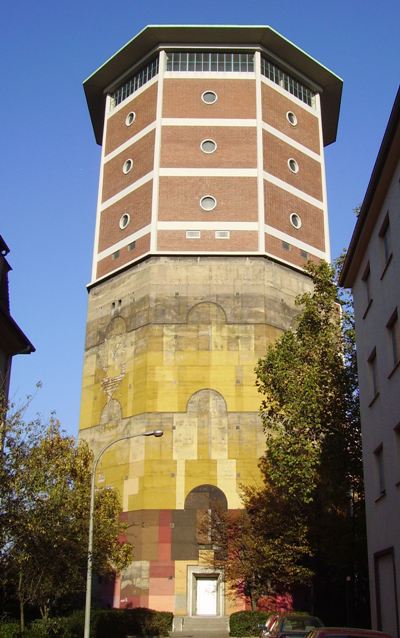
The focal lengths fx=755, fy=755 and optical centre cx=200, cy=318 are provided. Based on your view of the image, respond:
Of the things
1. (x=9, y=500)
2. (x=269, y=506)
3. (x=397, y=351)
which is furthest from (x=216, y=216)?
(x=9, y=500)

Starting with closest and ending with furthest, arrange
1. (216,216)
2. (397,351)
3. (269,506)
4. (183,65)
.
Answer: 1. (397,351)
2. (269,506)
3. (216,216)
4. (183,65)

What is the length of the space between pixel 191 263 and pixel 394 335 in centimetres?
2618

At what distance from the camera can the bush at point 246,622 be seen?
3472 cm

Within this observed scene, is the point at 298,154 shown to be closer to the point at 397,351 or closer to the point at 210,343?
the point at 210,343

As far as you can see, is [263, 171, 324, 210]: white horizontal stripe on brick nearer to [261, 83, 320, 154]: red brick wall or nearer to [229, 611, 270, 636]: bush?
[261, 83, 320, 154]: red brick wall

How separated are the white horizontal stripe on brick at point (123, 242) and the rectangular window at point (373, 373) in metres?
25.8

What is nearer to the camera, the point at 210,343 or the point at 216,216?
the point at 210,343

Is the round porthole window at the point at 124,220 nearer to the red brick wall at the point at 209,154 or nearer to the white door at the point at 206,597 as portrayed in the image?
the red brick wall at the point at 209,154

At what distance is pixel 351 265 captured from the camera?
26625mm

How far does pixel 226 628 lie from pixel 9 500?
79.5 ft

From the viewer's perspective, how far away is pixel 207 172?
49156mm

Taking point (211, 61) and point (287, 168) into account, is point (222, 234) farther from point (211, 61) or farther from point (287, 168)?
point (211, 61)

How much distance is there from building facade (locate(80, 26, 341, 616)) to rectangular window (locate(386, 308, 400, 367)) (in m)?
21.5

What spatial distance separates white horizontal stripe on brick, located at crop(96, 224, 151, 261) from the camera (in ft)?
158
